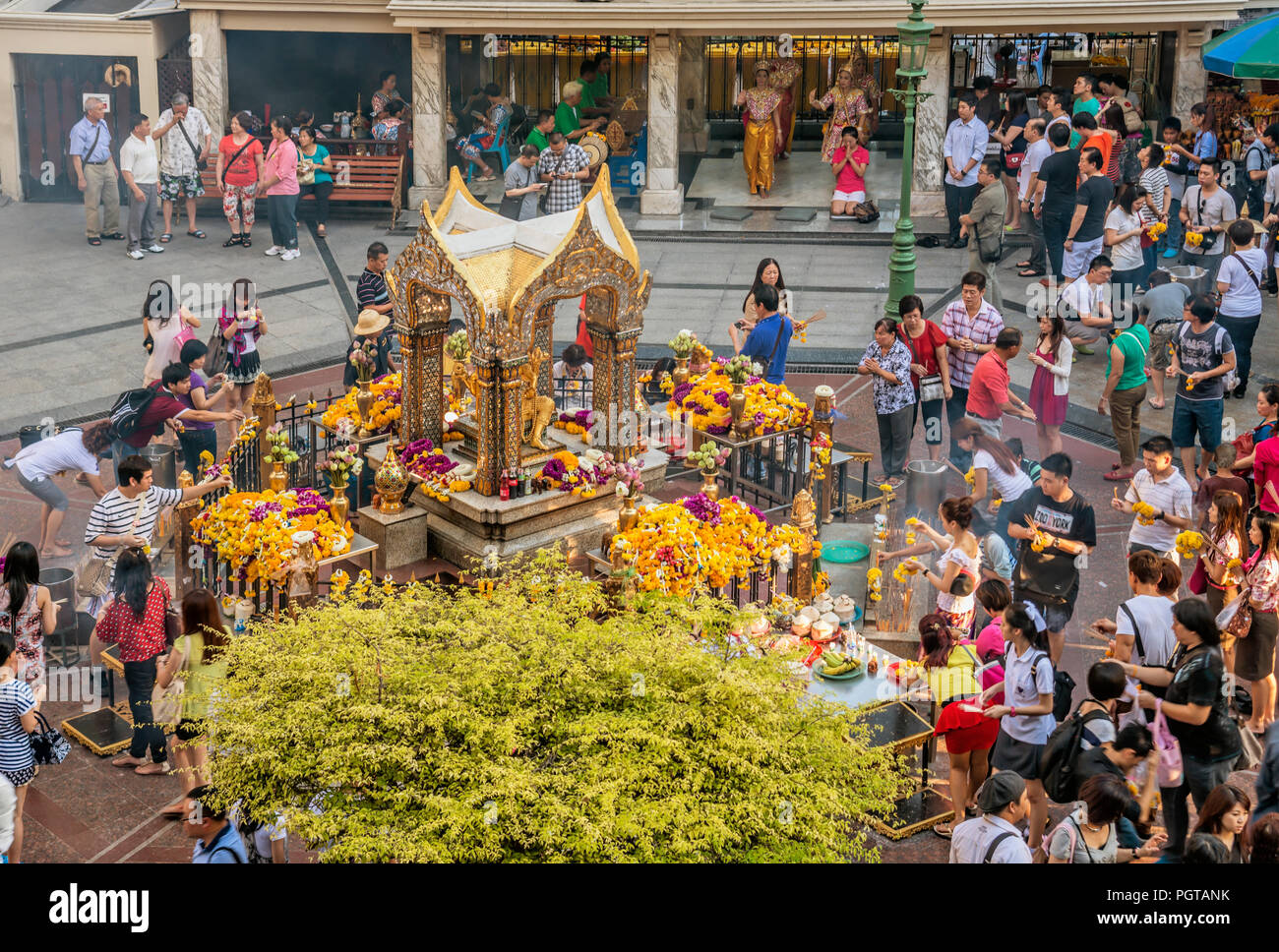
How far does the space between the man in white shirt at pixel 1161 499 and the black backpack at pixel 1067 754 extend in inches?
128

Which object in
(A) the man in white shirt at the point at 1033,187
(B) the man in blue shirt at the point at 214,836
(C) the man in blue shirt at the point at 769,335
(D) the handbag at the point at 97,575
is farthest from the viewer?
(A) the man in white shirt at the point at 1033,187

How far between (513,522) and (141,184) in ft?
40.3

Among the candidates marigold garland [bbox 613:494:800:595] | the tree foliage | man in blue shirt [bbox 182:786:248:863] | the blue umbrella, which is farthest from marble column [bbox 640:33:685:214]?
man in blue shirt [bbox 182:786:248:863]

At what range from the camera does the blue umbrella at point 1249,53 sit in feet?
62.7

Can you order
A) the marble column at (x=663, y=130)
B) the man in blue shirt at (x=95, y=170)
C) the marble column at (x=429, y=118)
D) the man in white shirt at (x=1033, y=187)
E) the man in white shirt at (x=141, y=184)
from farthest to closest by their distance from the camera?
the marble column at (x=429, y=118)
the marble column at (x=663, y=130)
the man in blue shirt at (x=95, y=170)
the man in white shirt at (x=141, y=184)
the man in white shirt at (x=1033, y=187)

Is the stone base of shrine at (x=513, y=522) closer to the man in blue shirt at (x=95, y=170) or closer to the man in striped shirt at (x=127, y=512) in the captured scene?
the man in striped shirt at (x=127, y=512)

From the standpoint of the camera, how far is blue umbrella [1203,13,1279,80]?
19125 mm

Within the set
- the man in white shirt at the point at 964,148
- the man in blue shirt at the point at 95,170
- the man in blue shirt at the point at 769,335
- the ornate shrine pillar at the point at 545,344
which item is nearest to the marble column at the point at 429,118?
the man in blue shirt at the point at 95,170

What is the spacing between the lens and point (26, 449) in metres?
13.9

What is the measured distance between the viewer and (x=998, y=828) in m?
8.77

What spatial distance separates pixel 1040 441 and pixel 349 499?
630 centimetres

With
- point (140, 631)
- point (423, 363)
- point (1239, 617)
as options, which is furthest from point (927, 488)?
point (140, 631)

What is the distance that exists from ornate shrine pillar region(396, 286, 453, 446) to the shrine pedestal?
916 millimetres

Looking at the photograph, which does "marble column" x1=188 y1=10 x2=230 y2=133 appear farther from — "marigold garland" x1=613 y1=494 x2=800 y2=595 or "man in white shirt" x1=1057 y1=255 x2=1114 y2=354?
"marigold garland" x1=613 y1=494 x2=800 y2=595
